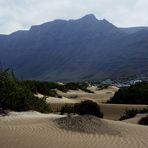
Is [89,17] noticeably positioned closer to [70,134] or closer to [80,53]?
[80,53]

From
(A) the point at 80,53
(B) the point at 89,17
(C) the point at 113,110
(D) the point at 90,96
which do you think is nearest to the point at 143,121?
(C) the point at 113,110

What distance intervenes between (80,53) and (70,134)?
6245 inches

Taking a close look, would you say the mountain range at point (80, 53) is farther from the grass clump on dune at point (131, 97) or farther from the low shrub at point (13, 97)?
the low shrub at point (13, 97)

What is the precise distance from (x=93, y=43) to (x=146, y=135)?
163451 mm

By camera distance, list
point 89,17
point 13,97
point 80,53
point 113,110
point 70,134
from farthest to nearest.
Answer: point 89,17
point 80,53
point 113,110
point 13,97
point 70,134

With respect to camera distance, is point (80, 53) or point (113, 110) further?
point (80, 53)

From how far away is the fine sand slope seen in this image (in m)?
11.0

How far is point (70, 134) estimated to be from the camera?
12633 millimetres

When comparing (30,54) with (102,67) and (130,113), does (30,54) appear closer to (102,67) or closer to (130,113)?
(102,67)

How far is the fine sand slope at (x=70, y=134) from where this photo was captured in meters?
11.0

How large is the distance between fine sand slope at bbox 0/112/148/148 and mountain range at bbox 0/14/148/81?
134892 mm

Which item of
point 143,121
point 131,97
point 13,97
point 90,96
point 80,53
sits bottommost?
point 143,121

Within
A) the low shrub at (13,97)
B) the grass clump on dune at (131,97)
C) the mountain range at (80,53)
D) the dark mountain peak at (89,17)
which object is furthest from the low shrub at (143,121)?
the dark mountain peak at (89,17)

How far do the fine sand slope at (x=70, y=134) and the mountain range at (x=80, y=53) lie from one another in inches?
5311
